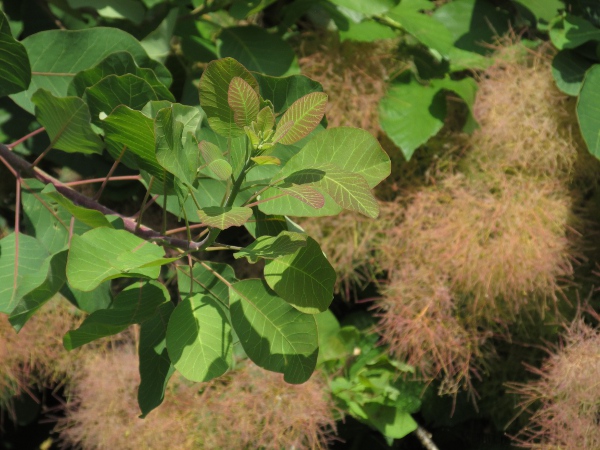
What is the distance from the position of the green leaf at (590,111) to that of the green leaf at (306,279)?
433 millimetres

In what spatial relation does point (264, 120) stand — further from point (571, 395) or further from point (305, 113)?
point (571, 395)

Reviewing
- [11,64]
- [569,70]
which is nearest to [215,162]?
[11,64]

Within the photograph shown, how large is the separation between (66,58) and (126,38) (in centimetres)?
8

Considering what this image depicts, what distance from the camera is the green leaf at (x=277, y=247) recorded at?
1.64ft

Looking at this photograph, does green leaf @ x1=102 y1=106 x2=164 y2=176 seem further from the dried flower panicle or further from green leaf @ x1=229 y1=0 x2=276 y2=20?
the dried flower panicle

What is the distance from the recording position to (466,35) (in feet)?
3.28

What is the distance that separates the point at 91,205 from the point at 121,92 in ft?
0.38

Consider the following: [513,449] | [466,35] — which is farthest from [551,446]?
[466,35]

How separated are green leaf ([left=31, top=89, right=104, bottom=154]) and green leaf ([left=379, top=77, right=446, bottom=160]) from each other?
1.24ft

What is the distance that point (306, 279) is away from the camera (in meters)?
0.56

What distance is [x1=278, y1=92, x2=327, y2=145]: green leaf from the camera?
0.50 m

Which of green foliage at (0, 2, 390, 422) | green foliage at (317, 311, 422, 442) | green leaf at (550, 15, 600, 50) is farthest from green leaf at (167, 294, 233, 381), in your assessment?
green leaf at (550, 15, 600, 50)

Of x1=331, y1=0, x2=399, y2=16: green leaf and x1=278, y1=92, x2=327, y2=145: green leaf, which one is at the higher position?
x1=278, y1=92, x2=327, y2=145: green leaf

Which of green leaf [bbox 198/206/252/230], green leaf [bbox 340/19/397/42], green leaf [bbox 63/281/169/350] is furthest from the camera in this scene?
green leaf [bbox 340/19/397/42]
